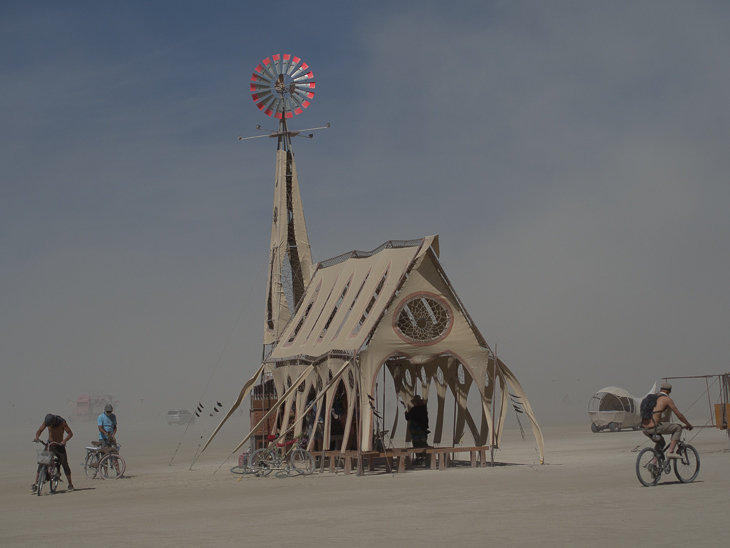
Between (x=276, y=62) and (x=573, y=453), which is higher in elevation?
(x=276, y=62)

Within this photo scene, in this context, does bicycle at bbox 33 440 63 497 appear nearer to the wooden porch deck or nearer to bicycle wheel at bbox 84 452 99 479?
bicycle wheel at bbox 84 452 99 479

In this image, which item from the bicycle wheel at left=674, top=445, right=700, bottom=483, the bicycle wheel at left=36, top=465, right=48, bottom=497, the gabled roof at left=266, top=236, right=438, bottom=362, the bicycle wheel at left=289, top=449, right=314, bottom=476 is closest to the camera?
the bicycle wheel at left=674, top=445, right=700, bottom=483

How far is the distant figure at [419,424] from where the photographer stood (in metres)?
19.7

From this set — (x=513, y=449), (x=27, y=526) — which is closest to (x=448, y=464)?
(x=513, y=449)

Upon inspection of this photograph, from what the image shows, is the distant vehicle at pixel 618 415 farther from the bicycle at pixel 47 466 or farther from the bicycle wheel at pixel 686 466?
the bicycle at pixel 47 466

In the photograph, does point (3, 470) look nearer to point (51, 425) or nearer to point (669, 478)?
point (51, 425)

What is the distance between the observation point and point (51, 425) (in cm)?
1580

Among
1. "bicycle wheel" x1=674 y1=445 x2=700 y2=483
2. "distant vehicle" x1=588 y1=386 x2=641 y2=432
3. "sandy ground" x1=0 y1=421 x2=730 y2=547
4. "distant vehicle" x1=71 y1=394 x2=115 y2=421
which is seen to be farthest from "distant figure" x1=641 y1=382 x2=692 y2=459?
"distant vehicle" x1=71 y1=394 x2=115 y2=421

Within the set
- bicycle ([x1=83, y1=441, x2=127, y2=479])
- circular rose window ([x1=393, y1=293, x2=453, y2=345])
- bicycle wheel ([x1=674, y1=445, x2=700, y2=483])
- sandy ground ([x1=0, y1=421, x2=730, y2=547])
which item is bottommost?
sandy ground ([x1=0, y1=421, x2=730, y2=547])

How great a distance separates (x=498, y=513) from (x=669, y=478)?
4.76m

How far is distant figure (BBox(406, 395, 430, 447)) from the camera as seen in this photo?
19688 mm

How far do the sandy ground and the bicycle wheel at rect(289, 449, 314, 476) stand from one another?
38 centimetres

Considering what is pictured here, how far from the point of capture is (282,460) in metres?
18.3

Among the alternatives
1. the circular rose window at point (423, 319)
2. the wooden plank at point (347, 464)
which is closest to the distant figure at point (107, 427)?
the wooden plank at point (347, 464)
